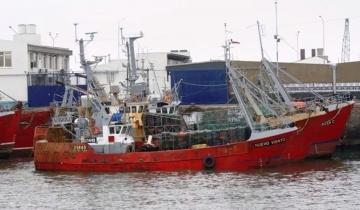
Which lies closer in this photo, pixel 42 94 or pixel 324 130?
pixel 324 130

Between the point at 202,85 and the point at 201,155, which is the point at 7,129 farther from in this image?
the point at 202,85

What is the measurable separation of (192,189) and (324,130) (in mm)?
12744

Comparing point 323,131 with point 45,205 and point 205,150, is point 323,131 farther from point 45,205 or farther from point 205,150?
point 45,205

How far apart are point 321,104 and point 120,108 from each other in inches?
406

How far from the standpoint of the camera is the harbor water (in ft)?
105

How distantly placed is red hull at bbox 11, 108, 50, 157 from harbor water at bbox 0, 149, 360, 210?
11.5 m

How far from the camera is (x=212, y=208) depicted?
30844 millimetres

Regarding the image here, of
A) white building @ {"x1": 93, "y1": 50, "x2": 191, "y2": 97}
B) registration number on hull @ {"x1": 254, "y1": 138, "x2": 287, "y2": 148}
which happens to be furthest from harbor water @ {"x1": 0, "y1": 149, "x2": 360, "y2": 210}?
white building @ {"x1": 93, "y1": 50, "x2": 191, "y2": 97}

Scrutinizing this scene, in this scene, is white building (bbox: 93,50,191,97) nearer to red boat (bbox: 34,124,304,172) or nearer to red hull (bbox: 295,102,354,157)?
red hull (bbox: 295,102,354,157)

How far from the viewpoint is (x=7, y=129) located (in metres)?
52.7

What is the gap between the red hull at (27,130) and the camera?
183 feet

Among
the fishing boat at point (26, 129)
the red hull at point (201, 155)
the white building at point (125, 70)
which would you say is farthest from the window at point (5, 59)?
the red hull at point (201, 155)

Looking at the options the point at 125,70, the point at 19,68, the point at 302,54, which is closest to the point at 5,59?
the point at 19,68

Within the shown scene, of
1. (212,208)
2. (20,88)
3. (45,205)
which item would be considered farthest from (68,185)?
(20,88)
